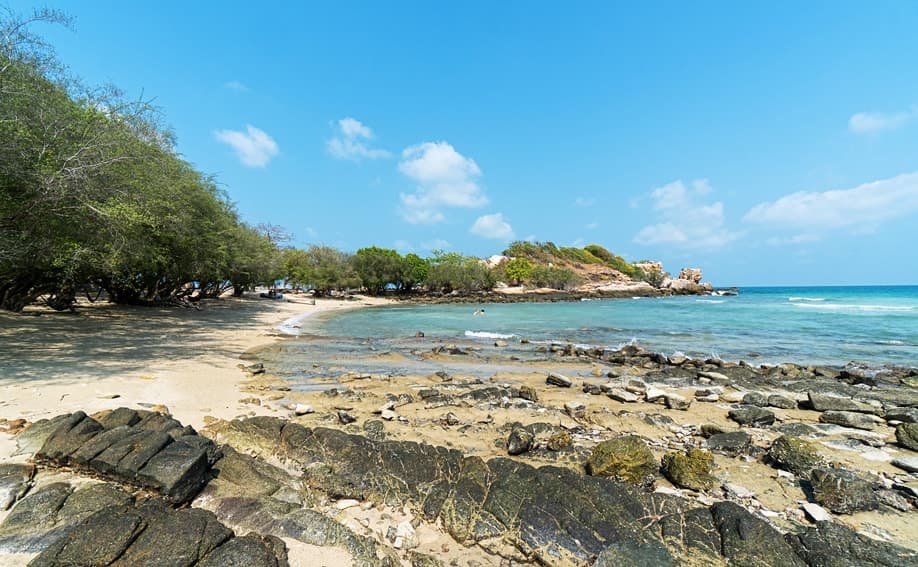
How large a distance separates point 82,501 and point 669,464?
6716 millimetres

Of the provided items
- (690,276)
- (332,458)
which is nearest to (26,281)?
(332,458)

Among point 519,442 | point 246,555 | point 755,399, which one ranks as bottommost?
point 755,399

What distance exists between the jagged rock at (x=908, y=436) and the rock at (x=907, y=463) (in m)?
0.63

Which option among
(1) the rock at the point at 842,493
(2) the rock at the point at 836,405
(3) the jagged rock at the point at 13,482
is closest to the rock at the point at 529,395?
(1) the rock at the point at 842,493

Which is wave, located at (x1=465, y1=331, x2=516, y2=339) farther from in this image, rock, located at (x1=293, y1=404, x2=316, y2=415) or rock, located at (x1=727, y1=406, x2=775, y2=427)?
rock, located at (x1=293, y1=404, x2=316, y2=415)

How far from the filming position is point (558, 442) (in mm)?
6199

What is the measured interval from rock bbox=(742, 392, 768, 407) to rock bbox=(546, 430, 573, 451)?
580 cm

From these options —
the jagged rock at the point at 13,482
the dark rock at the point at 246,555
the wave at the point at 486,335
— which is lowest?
the wave at the point at 486,335

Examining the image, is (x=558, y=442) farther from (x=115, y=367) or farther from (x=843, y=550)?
(x=115, y=367)

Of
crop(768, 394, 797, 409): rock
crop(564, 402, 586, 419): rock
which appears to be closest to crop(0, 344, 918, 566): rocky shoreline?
crop(564, 402, 586, 419): rock

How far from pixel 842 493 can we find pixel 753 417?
338 cm

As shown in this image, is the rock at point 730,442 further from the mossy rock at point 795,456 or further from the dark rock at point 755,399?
the dark rock at point 755,399

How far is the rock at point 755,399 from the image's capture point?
9120 mm

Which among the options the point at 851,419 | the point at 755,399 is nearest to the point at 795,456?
the point at 851,419
